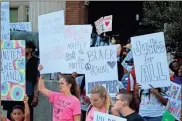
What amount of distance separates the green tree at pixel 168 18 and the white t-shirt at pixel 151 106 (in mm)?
3729

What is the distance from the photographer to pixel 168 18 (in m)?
10.5

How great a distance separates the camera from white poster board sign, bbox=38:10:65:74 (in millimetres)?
6480

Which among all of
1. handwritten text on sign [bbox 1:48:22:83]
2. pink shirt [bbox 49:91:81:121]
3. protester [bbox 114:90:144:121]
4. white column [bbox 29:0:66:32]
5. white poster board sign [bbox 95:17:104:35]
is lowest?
pink shirt [bbox 49:91:81:121]

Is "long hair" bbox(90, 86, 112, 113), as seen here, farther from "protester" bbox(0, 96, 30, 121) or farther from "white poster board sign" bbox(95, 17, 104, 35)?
"white poster board sign" bbox(95, 17, 104, 35)

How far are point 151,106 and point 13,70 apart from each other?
1790mm

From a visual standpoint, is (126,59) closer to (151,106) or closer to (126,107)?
(151,106)

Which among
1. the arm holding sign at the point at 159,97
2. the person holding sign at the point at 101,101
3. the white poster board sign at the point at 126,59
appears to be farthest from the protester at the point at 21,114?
the white poster board sign at the point at 126,59

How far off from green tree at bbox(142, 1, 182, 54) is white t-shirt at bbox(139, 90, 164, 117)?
3.73m

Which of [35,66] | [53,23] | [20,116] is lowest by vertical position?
[20,116]

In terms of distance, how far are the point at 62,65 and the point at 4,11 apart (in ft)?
4.60

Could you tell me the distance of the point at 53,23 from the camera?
651cm

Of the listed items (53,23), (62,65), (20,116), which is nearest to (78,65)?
(62,65)

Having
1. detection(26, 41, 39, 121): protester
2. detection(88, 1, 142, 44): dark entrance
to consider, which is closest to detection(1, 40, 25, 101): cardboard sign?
detection(26, 41, 39, 121): protester

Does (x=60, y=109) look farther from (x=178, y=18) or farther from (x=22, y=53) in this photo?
(x=178, y=18)
